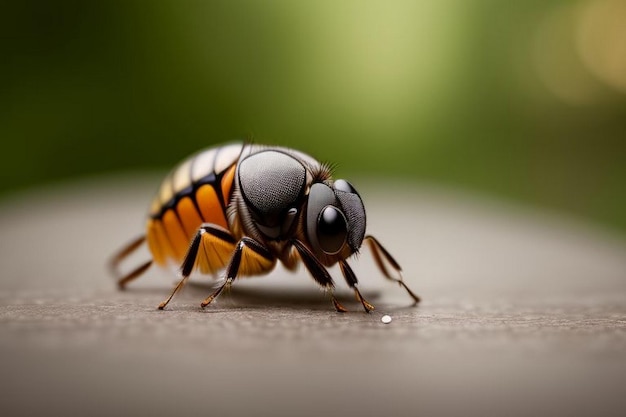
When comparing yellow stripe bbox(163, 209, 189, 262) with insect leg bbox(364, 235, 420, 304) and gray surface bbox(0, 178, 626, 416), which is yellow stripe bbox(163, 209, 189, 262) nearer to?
gray surface bbox(0, 178, 626, 416)

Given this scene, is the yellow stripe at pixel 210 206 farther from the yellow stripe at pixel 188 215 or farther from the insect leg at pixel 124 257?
the insect leg at pixel 124 257

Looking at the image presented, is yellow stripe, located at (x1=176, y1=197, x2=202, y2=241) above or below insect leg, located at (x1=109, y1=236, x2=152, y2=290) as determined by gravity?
above

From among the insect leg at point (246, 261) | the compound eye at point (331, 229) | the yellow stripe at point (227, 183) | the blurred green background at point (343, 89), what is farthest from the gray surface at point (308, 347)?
the blurred green background at point (343, 89)

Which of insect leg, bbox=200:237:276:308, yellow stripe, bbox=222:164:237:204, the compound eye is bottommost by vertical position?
insect leg, bbox=200:237:276:308

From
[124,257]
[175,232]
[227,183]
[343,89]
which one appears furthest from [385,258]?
[343,89]

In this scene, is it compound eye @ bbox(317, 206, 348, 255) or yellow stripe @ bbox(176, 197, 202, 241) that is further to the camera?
yellow stripe @ bbox(176, 197, 202, 241)

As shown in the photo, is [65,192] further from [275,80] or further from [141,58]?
[275,80]

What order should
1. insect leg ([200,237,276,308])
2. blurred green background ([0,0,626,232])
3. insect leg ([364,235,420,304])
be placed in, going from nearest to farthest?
insect leg ([200,237,276,308]), insect leg ([364,235,420,304]), blurred green background ([0,0,626,232])

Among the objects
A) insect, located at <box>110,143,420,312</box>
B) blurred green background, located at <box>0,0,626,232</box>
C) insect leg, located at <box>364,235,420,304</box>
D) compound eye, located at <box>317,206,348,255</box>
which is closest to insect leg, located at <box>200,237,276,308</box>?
insect, located at <box>110,143,420,312</box>
